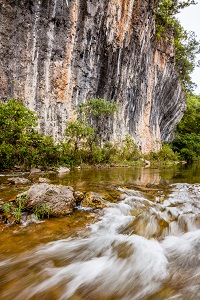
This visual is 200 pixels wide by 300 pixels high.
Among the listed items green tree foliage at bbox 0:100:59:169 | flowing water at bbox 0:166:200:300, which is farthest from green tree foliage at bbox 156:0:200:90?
flowing water at bbox 0:166:200:300

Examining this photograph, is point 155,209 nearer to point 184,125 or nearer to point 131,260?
point 131,260

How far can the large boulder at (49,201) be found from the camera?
4.09m

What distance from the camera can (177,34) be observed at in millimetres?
31922

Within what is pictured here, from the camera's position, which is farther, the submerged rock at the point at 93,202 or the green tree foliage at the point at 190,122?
the green tree foliage at the point at 190,122

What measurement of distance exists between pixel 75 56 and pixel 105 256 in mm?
17325

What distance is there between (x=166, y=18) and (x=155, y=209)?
95.0ft

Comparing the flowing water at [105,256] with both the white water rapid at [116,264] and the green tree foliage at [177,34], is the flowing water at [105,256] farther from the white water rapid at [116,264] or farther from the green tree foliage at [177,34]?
the green tree foliage at [177,34]

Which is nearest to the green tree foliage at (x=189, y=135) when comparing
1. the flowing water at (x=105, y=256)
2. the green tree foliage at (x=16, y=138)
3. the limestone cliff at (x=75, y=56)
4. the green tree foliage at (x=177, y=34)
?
the green tree foliage at (x=177, y=34)

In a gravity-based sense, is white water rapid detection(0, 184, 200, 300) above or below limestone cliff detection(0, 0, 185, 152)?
below

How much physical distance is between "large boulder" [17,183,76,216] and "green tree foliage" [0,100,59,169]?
6475 millimetres

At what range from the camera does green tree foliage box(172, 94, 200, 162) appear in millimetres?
34219

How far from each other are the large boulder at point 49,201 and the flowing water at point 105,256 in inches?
7.8

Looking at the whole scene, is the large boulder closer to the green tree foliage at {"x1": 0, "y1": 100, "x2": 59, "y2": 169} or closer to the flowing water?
the flowing water

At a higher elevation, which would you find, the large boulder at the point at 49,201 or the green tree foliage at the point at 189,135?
the green tree foliage at the point at 189,135
